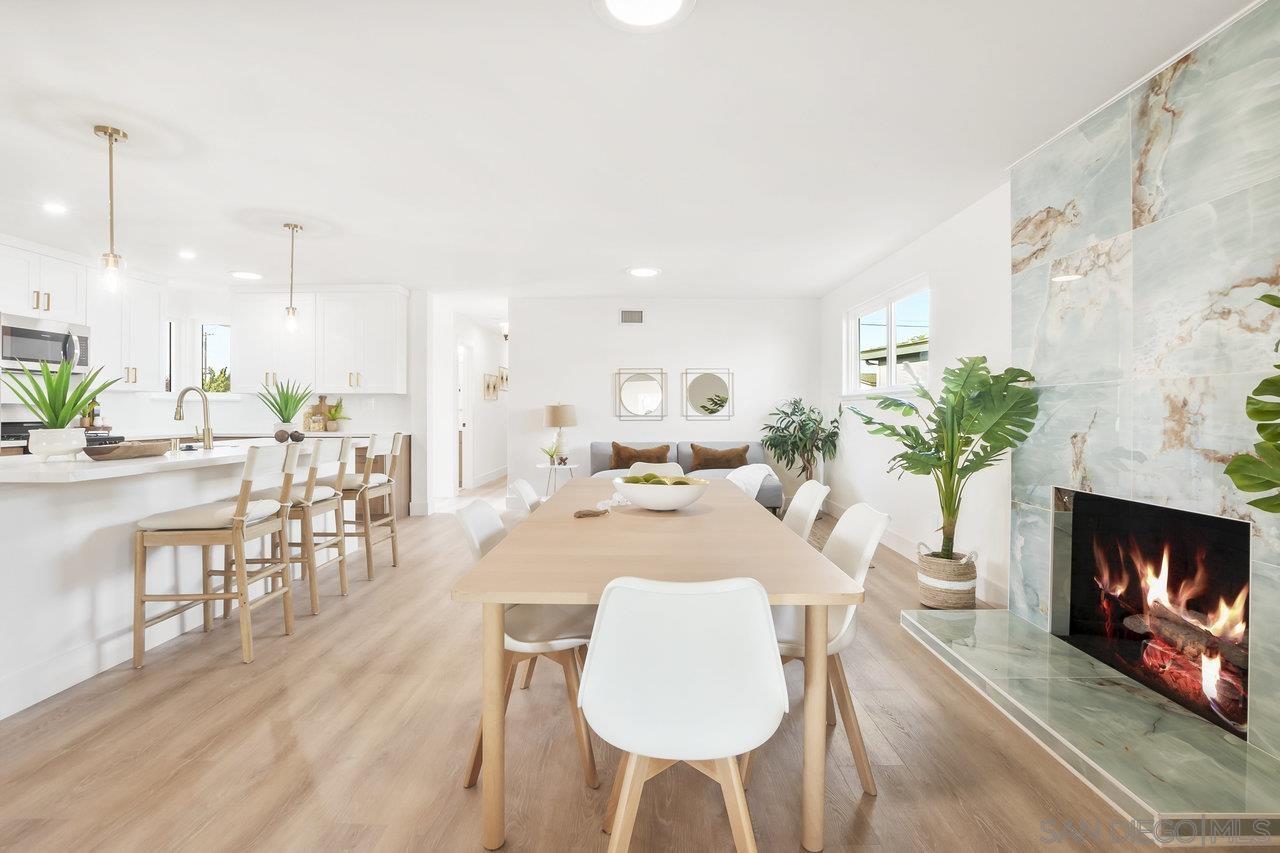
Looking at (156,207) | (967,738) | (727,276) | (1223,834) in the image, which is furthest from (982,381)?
(156,207)

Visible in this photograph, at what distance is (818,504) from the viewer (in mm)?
2443

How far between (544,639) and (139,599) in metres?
2.04

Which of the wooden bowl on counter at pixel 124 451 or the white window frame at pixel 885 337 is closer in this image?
the wooden bowl on counter at pixel 124 451

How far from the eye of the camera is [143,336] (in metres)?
5.54

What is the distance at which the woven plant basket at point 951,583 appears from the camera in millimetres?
3275

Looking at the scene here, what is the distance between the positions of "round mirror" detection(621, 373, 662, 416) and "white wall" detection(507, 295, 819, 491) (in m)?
0.14

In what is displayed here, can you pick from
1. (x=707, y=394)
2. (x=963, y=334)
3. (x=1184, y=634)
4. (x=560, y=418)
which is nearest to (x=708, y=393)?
(x=707, y=394)

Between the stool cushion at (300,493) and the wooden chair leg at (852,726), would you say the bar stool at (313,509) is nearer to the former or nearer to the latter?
the stool cushion at (300,493)

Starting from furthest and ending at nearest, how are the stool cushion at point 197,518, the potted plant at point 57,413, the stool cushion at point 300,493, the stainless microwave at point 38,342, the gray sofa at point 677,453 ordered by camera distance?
1. the gray sofa at point 677,453
2. the stainless microwave at point 38,342
3. the stool cushion at point 300,493
4. the stool cushion at point 197,518
5. the potted plant at point 57,413

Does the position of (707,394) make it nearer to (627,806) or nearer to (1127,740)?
(1127,740)

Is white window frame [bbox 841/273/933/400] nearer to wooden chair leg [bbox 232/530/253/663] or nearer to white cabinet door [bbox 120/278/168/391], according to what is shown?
wooden chair leg [bbox 232/530/253/663]

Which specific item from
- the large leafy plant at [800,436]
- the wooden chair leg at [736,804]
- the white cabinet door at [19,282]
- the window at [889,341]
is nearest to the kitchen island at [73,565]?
the wooden chair leg at [736,804]

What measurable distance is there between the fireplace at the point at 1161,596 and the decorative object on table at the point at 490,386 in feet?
25.1

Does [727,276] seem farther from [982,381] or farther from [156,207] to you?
[156,207]
